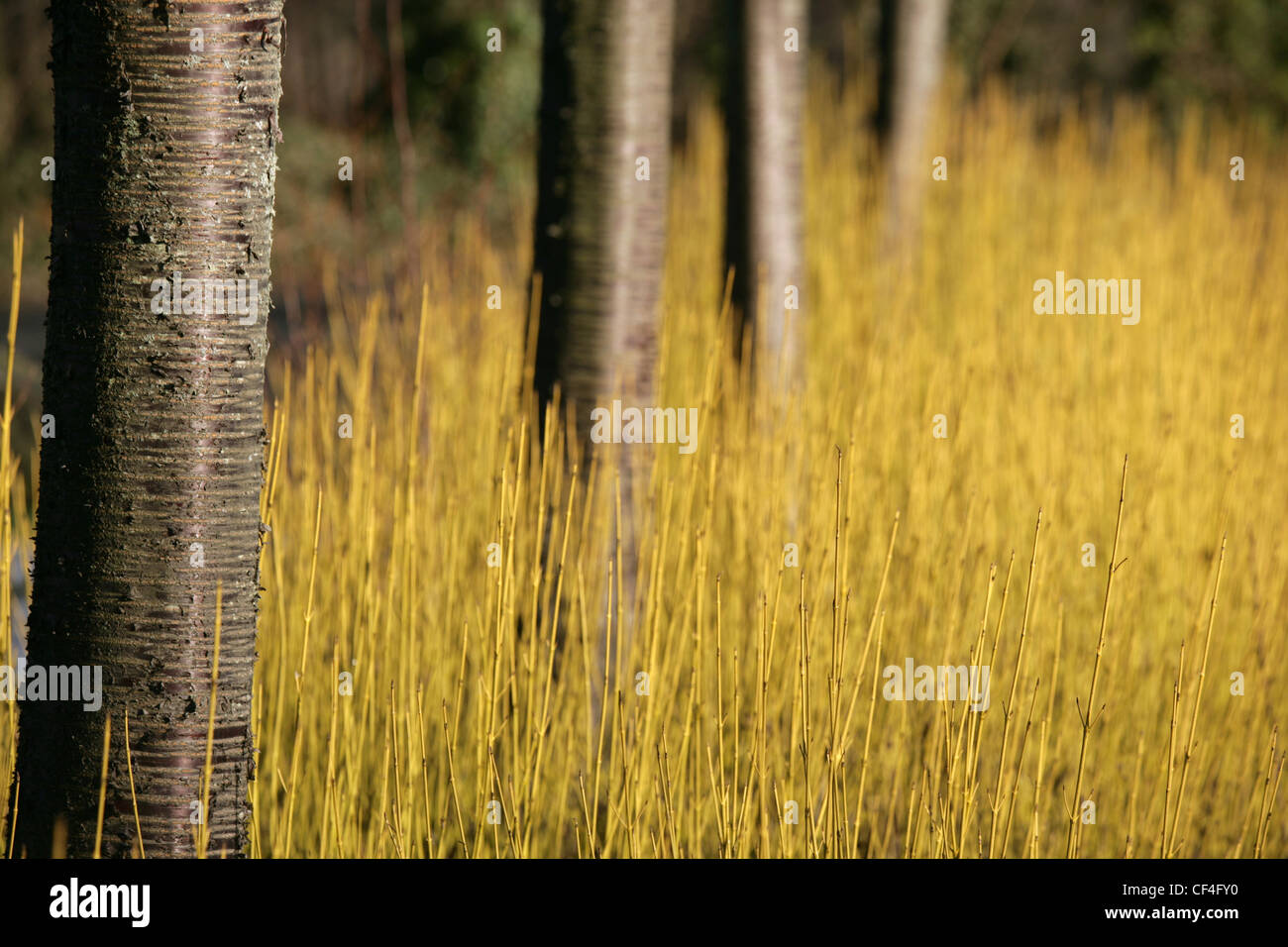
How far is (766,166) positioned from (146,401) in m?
1.68

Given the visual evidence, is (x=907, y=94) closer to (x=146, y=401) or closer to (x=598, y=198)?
(x=598, y=198)

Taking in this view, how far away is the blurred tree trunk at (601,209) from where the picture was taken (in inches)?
65.3

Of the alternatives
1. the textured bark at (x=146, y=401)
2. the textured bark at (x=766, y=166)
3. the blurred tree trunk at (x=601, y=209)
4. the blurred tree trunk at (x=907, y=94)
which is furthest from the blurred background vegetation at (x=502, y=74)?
the textured bark at (x=146, y=401)

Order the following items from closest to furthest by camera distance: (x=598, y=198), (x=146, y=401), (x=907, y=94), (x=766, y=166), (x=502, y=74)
Answer: (x=146, y=401) < (x=598, y=198) < (x=766, y=166) < (x=907, y=94) < (x=502, y=74)

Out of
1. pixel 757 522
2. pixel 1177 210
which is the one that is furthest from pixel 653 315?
pixel 1177 210

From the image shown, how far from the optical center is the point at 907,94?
348 centimetres

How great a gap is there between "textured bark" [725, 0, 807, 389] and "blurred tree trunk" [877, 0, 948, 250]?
1.03 m

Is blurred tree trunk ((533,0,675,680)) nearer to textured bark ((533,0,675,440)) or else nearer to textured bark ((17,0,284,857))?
textured bark ((533,0,675,440))

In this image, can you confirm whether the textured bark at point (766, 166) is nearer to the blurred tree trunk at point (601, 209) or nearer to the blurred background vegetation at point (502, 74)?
the blurred tree trunk at point (601, 209)

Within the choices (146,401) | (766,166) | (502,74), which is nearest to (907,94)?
(766,166)

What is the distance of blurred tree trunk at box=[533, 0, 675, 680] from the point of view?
1658 mm

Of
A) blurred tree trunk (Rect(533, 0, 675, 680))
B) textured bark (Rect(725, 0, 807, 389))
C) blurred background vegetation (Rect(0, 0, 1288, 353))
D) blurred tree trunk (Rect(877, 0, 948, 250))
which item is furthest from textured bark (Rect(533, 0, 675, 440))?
blurred background vegetation (Rect(0, 0, 1288, 353))

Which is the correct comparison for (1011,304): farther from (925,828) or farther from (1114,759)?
(925,828)
